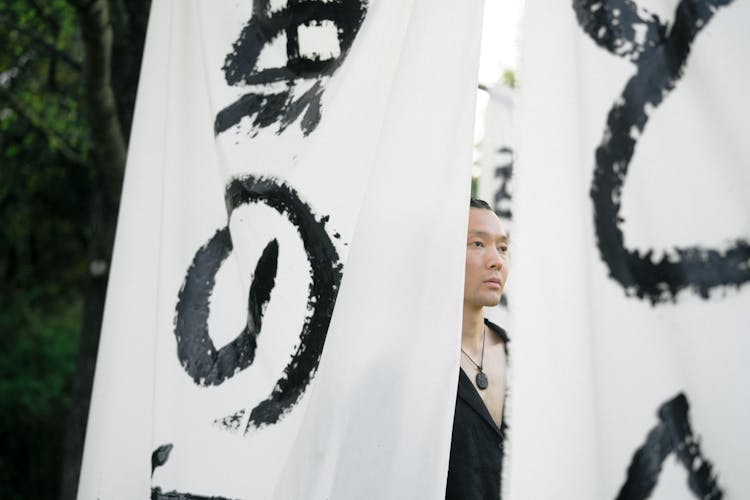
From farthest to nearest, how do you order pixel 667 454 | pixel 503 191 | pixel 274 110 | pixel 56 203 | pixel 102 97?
pixel 56 203 → pixel 503 191 → pixel 102 97 → pixel 274 110 → pixel 667 454

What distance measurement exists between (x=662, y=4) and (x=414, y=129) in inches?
20.1

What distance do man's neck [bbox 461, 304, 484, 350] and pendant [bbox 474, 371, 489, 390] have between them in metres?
0.13

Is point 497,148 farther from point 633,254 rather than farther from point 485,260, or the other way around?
point 633,254

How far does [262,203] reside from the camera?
178cm

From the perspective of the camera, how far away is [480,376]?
79.1 inches

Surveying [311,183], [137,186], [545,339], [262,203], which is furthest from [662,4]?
[137,186]

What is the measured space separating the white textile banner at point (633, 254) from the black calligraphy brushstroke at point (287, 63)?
21.2 inches

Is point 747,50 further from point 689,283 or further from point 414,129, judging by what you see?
point 414,129

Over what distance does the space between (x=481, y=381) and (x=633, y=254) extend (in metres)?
0.81

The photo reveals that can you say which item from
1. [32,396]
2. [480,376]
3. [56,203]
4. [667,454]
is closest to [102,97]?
[480,376]

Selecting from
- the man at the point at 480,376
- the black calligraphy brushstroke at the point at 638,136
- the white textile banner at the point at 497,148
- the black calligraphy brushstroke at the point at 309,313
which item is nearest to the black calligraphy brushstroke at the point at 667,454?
the black calligraphy brushstroke at the point at 638,136

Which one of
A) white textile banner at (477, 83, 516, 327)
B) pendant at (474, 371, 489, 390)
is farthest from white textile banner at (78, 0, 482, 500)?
white textile banner at (477, 83, 516, 327)

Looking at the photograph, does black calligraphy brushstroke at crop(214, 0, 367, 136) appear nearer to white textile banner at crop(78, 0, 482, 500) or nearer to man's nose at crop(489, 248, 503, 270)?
white textile banner at crop(78, 0, 482, 500)

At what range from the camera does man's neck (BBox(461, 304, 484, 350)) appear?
2141 millimetres
